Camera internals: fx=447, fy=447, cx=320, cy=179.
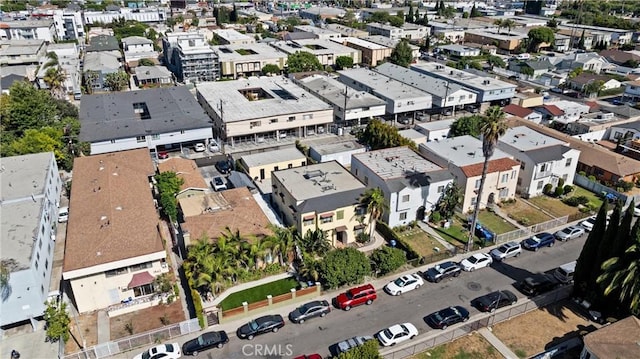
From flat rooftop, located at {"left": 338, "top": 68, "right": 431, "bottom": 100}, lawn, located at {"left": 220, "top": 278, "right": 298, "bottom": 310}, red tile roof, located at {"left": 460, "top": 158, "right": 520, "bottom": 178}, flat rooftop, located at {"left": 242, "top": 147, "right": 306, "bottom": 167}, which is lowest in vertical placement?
lawn, located at {"left": 220, "top": 278, "right": 298, "bottom": 310}

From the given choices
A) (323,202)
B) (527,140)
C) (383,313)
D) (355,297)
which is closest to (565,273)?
(383,313)

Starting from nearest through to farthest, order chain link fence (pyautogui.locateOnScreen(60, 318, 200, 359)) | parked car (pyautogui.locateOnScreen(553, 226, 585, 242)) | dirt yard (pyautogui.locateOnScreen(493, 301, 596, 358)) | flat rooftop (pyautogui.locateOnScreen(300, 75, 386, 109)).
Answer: chain link fence (pyautogui.locateOnScreen(60, 318, 200, 359)), dirt yard (pyautogui.locateOnScreen(493, 301, 596, 358)), parked car (pyautogui.locateOnScreen(553, 226, 585, 242)), flat rooftop (pyautogui.locateOnScreen(300, 75, 386, 109))

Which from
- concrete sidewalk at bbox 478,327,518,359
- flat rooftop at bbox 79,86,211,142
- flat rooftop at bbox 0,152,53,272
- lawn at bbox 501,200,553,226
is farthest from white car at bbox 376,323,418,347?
flat rooftop at bbox 79,86,211,142

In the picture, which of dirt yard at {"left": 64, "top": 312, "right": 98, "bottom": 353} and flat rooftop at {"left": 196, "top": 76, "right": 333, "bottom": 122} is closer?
dirt yard at {"left": 64, "top": 312, "right": 98, "bottom": 353}

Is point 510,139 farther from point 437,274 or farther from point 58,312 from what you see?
point 58,312

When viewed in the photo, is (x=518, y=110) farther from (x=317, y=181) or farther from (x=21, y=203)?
(x=21, y=203)

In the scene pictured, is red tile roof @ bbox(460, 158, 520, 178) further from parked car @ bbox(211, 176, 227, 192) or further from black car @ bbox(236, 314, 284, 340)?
parked car @ bbox(211, 176, 227, 192)

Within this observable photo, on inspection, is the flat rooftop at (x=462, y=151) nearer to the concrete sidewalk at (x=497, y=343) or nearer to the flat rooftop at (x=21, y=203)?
the concrete sidewalk at (x=497, y=343)
